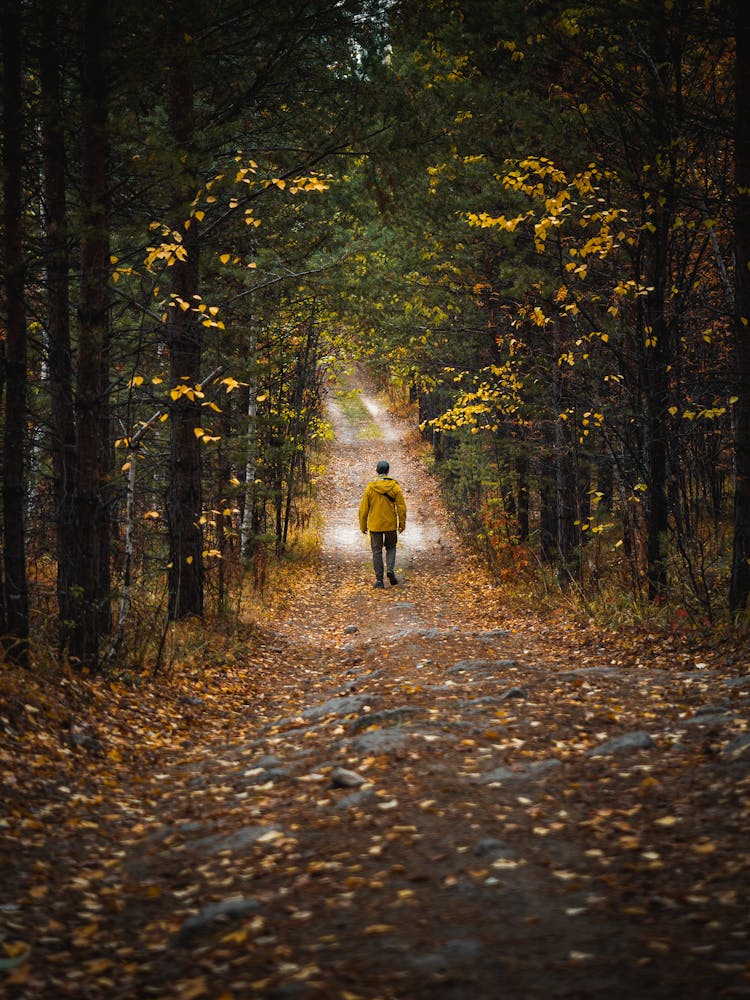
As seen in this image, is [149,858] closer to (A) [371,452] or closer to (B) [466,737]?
(B) [466,737]

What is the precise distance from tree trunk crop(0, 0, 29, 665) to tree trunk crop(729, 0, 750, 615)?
21.7ft

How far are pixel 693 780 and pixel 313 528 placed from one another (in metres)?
19.5

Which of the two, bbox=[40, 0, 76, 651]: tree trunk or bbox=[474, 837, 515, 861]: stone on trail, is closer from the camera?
bbox=[474, 837, 515, 861]: stone on trail

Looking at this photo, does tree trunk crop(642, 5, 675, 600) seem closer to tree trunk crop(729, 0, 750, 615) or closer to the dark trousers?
tree trunk crop(729, 0, 750, 615)

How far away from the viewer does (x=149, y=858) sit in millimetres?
4602

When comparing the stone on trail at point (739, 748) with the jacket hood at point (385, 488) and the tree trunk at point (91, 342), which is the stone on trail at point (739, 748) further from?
the jacket hood at point (385, 488)

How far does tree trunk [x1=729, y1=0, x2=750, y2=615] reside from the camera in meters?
7.55

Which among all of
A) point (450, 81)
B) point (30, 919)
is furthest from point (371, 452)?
point (30, 919)

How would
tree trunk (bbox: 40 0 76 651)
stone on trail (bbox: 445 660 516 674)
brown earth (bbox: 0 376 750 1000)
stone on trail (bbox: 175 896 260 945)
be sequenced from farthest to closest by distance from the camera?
stone on trail (bbox: 445 660 516 674) < tree trunk (bbox: 40 0 76 651) < stone on trail (bbox: 175 896 260 945) < brown earth (bbox: 0 376 750 1000)

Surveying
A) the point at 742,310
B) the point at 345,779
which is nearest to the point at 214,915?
the point at 345,779

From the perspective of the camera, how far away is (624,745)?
554 centimetres

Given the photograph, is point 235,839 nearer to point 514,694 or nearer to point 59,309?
point 514,694

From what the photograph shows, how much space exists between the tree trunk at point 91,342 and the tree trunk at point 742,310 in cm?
593

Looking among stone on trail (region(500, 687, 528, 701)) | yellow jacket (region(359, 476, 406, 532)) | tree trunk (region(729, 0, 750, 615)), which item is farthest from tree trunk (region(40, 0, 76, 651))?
yellow jacket (region(359, 476, 406, 532))
